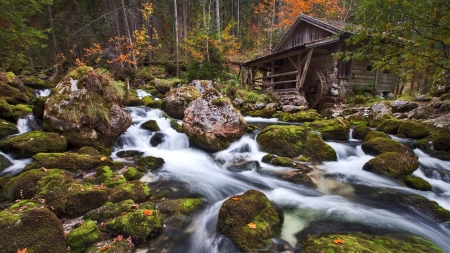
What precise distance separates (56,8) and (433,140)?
1121 inches

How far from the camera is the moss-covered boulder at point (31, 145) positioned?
5.28 m

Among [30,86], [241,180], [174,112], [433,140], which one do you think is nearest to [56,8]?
[30,86]

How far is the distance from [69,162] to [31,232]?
2.71m

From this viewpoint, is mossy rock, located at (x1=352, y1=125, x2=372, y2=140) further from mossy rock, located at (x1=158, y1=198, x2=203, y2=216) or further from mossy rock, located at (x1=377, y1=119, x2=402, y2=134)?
mossy rock, located at (x1=158, y1=198, x2=203, y2=216)

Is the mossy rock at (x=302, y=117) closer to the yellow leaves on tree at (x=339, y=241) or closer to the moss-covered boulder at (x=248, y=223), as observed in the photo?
the moss-covered boulder at (x=248, y=223)

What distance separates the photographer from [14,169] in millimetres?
4887

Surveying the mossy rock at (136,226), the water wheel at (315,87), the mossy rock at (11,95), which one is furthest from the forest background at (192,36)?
the mossy rock at (136,226)

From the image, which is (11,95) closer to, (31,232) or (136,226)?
(31,232)

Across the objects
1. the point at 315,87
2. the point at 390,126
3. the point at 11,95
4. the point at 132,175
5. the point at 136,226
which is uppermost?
the point at 11,95

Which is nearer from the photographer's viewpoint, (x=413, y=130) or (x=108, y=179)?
(x=108, y=179)

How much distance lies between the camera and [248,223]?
3.06 meters

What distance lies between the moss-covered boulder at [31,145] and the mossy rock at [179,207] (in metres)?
3.72

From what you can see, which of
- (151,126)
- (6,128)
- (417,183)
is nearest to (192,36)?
(151,126)

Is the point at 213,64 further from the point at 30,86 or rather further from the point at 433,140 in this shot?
the point at 433,140
